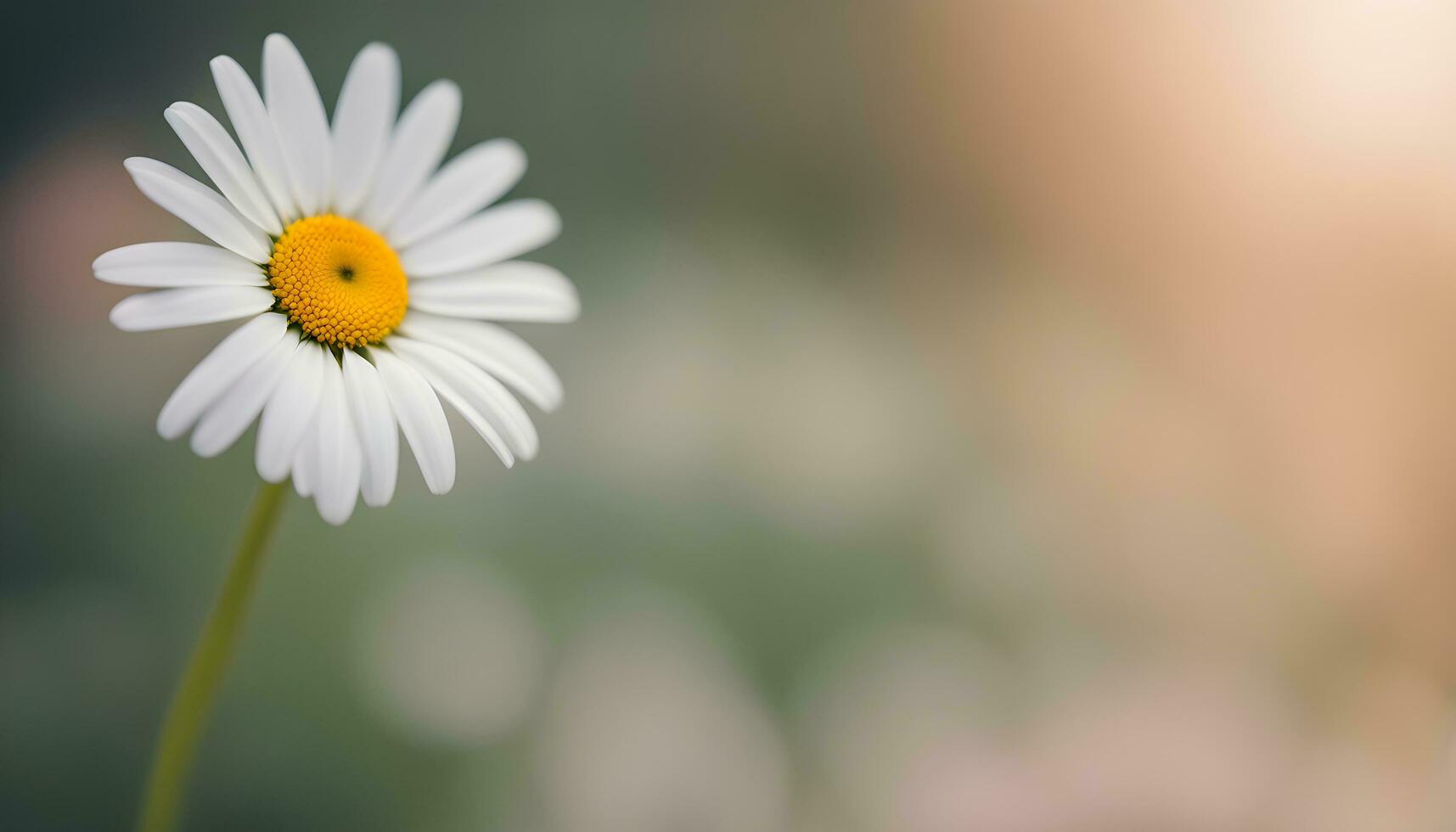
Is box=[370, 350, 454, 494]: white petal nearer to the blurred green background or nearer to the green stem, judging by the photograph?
the green stem

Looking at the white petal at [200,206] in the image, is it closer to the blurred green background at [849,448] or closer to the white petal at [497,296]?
the white petal at [497,296]

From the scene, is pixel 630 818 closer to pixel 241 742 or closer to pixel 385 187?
pixel 241 742

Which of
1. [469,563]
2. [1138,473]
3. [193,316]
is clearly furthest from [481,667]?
[1138,473]

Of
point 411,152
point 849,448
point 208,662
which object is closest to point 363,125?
point 411,152

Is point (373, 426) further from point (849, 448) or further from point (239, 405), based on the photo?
point (849, 448)

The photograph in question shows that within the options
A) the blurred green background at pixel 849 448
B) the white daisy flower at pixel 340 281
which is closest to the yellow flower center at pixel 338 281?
the white daisy flower at pixel 340 281

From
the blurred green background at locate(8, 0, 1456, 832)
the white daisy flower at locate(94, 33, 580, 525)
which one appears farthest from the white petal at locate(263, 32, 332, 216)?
the blurred green background at locate(8, 0, 1456, 832)
